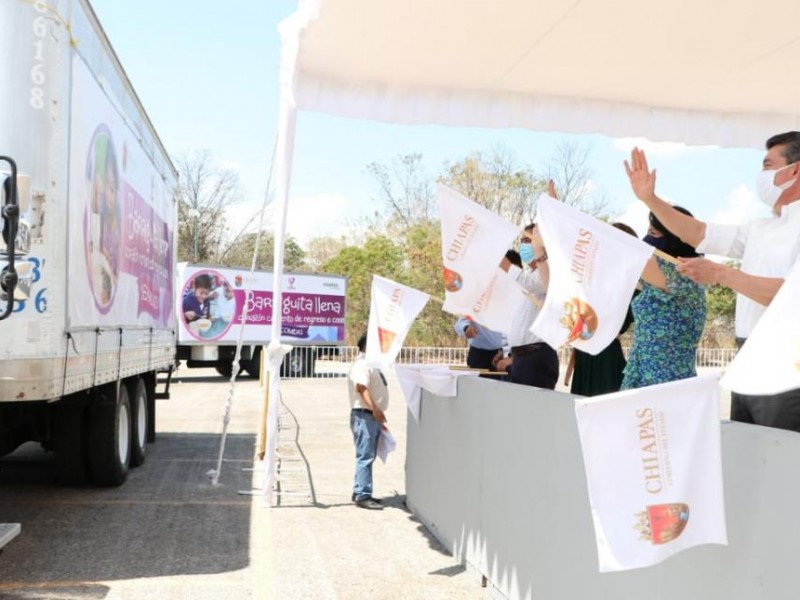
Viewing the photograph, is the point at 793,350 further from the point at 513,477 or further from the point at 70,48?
the point at 70,48

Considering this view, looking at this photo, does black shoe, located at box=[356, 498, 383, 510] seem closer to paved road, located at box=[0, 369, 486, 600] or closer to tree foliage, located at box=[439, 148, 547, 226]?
paved road, located at box=[0, 369, 486, 600]

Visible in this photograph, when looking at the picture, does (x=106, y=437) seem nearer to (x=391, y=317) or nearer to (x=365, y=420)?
(x=365, y=420)

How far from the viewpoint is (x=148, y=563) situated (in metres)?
6.25

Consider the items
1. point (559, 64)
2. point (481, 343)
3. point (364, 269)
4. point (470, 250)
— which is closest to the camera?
point (470, 250)

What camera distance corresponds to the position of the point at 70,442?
28.1 ft

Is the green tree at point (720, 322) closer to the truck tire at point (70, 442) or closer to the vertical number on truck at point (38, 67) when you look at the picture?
the truck tire at point (70, 442)

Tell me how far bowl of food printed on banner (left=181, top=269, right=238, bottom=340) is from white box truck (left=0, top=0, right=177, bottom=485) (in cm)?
1563

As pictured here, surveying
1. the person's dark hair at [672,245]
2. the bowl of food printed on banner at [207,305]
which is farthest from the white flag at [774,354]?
the bowl of food printed on banner at [207,305]

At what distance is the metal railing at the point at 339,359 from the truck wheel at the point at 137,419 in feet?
58.4

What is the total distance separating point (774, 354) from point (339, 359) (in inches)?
1205

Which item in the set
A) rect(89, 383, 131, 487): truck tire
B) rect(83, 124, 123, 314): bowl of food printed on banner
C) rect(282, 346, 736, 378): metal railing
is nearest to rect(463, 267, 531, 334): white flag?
rect(83, 124, 123, 314): bowl of food printed on banner

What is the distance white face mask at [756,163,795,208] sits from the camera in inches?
148

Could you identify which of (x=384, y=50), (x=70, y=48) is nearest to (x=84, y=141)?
(x=70, y=48)

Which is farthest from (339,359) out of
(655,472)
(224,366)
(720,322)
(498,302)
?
(655,472)
